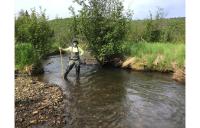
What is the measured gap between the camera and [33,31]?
70.9ft

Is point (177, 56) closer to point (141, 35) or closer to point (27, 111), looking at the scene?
point (141, 35)

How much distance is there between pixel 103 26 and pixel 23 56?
6466 millimetres

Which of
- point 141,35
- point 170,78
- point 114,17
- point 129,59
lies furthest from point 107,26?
point 170,78

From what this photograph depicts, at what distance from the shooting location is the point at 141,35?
2519 cm

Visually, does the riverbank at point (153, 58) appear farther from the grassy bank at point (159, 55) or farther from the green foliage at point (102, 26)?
the green foliage at point (102, 26)

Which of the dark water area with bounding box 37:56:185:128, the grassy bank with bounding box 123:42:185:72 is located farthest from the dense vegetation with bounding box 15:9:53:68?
the grassy bank with bounding box 123:42:185:72

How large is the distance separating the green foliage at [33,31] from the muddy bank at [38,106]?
26.5ft

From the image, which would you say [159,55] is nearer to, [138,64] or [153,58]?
[153,58]

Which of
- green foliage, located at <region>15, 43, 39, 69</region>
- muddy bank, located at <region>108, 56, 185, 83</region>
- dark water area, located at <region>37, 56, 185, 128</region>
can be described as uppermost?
green foliage, located at <region>15, 43, 39, 69</region>

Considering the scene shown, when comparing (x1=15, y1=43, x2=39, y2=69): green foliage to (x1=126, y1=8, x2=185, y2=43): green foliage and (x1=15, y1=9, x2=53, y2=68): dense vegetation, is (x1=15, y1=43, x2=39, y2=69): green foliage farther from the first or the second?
(x1=126, y1=8, x2=185, y2=43): green foliage

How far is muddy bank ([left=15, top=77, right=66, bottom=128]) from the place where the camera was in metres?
8.52

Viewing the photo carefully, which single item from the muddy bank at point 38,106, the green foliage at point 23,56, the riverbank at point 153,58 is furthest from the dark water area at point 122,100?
the green foliage at point 23,56

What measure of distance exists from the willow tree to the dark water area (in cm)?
330
